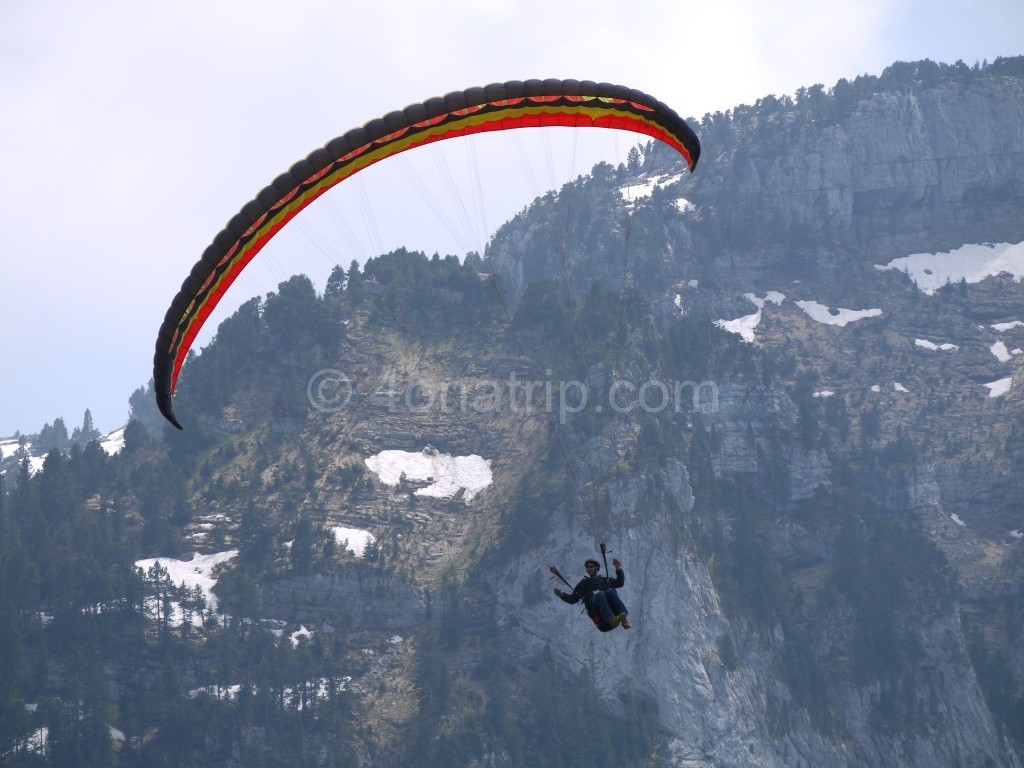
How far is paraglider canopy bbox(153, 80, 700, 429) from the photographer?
34469 mm

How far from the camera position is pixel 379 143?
36656 millimetres

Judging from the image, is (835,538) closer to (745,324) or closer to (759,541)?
(759,541)

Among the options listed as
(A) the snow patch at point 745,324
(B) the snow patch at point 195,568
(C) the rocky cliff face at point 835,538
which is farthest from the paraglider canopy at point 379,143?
(A) the snow patch at point 745,324

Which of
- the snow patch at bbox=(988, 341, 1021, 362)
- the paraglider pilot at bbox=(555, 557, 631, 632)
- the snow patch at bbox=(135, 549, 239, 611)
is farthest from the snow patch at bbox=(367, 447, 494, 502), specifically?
the paraglider pilot at bbox=(555, 557, 631, 632)

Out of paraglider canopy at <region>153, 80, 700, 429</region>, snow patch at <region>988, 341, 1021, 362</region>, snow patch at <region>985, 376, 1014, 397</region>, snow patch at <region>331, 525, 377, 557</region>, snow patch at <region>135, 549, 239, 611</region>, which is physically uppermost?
snow patch at <region>988, 341, 1021, 362</region>

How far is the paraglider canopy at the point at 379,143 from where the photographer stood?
113 ft

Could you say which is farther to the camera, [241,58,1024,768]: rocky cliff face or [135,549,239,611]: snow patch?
[135,549,239,611]: snow patch

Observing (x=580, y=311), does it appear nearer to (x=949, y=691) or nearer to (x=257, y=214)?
(x=949, y=691)

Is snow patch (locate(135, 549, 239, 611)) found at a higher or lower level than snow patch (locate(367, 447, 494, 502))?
lower

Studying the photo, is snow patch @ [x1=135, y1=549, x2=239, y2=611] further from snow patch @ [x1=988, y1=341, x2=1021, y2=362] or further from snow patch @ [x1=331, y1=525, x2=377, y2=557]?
snow patch @ [x1=988, y1=341, x2=1021, y2=362]

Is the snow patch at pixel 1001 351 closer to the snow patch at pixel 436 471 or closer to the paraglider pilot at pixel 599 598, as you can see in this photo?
the snow patch at pixel 436 471

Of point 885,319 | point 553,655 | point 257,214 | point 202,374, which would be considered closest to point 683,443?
point 553,655

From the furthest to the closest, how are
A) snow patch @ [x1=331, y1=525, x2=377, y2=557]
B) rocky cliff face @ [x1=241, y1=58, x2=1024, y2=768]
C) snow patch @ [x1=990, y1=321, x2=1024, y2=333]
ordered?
snow patch @ [x1=990, y1=321, x2=1024, y2=333]
snow patch @ [x1=331, y1=525, x2=377, y2=557]
rocky cliff face @ [x1=241, y1=58, x2=1024, y2=768]

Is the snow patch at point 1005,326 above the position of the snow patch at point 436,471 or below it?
above
